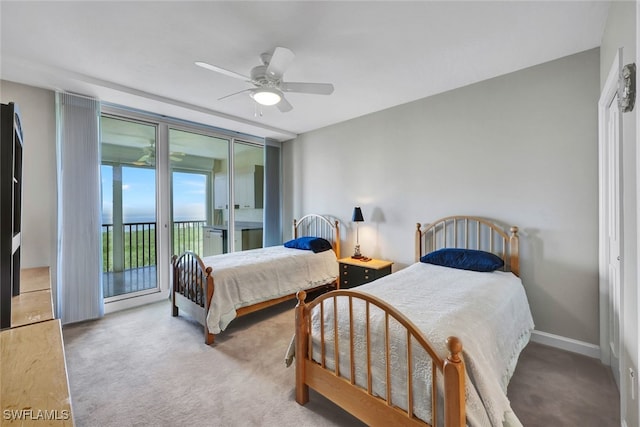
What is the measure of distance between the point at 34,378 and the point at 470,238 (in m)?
3.35

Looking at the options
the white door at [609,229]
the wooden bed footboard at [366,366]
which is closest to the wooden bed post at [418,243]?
the white door at [609,229]

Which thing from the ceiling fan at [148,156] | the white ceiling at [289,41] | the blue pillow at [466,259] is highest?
the white ceiling at [289,41]

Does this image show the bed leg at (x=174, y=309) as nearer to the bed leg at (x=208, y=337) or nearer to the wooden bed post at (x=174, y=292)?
the wooden bed post at (x=174, y=292)

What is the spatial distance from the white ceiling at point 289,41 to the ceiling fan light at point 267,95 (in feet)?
1.09

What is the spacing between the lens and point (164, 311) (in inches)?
139

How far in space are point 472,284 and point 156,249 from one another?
154 inches

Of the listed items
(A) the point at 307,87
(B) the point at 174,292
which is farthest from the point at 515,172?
(B) the point at 174,292

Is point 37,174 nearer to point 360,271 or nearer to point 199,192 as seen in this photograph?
point 199,192

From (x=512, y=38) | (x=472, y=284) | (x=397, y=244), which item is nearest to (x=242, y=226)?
(x=397, y=244)

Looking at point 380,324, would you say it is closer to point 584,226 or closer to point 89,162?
point 584,226

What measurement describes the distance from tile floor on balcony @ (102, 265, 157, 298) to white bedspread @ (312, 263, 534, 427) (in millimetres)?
3175

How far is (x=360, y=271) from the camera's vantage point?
140 inches

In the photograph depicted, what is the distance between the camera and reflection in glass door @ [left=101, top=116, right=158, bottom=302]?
363 cm

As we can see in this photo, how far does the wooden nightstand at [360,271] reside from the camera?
11.2 ft
